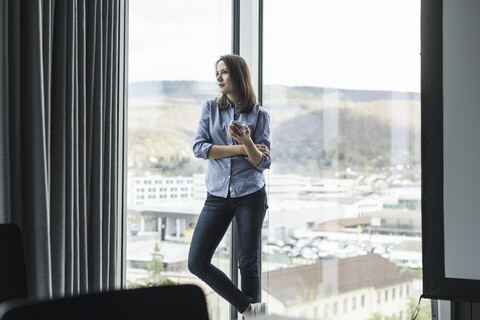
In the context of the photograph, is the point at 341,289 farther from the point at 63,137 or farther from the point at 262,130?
the point at 63,137

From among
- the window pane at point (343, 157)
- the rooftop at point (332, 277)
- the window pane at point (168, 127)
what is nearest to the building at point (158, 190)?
the window pane at point (168, 127)

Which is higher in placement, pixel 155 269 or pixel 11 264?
pixel 11 264

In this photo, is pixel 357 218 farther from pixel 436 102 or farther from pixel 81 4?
pixel 81 4

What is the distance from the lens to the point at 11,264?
1573 mm

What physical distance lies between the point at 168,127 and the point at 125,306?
8.79ft

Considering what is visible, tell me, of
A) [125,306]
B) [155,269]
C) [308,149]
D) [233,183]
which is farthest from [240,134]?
[125,306]

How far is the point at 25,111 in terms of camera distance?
7.37ft

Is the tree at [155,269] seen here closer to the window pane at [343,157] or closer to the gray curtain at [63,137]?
the gray curtain at [63,137]

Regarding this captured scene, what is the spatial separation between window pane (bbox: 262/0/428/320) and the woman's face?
0.73m

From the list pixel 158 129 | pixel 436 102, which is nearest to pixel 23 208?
pixel 158 129

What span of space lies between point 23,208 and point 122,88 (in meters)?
0.88

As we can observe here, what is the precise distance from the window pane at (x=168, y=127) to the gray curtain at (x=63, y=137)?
1.01ft

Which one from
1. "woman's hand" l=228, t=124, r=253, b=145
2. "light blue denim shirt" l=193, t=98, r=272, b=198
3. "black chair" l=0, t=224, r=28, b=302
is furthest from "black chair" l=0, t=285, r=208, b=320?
"light blue denim shirt" l=193, t=98, r=272, b=198

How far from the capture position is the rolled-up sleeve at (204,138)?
3.05 metres
